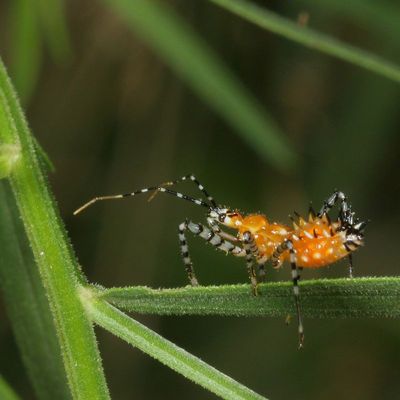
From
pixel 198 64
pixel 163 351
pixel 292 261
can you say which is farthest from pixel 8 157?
pixel 198 64

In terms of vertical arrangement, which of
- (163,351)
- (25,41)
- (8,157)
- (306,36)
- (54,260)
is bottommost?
(163,351)

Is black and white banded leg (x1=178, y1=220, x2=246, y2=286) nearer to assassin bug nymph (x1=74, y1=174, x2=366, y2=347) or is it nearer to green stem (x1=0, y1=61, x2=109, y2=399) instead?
assassin bug nymph (x1=74, y1=174, x2=366, y2=347)

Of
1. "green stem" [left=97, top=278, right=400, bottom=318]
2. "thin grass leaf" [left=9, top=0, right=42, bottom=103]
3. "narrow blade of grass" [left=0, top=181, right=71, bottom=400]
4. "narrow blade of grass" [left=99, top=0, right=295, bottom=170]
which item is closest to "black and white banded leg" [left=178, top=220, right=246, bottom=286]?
"narrow blade of grass" [left=0, top=181, right=71, bottom=400]

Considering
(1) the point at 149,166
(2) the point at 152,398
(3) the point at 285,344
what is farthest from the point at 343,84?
(2) the point at 152,398

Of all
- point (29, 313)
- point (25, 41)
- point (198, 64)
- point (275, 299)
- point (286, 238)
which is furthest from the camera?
point (198, 64)

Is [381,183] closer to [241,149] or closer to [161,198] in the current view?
[241,149]

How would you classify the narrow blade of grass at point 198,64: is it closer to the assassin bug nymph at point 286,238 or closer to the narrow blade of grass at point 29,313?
the assassin bug nymph at point 286,238

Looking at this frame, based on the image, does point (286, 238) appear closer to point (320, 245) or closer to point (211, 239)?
point (320, 245)
